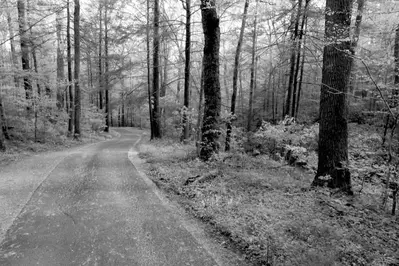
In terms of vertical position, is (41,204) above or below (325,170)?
below

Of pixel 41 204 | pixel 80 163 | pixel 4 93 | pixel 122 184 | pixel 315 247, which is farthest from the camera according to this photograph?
pixel 4 93

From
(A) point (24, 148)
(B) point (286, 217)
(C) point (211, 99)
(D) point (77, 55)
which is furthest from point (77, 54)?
(B) point (286, 217)

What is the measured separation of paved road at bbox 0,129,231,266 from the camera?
2.90m

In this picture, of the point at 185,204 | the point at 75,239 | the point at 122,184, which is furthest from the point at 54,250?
the point at 122,184

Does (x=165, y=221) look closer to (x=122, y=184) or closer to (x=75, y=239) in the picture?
(x=75, y=239)

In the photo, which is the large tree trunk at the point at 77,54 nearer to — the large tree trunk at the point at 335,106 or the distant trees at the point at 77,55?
the distant trees at the point at 77,55

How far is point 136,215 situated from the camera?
13.4 ft

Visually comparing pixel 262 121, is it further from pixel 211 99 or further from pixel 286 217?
pixel 286 217

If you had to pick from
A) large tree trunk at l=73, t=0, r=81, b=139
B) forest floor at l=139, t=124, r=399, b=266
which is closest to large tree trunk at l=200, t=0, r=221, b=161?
forest floor at l=139, t=124, r=399, b=266

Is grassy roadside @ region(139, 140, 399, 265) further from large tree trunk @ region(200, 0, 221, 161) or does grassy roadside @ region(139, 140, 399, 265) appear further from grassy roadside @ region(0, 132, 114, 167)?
grassy roadside @ region(0, 132, 114, 167)

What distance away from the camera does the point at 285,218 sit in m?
3.67

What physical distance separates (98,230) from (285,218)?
2966mm

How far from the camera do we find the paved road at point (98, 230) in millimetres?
2896

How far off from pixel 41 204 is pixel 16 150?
7319 millimetres
